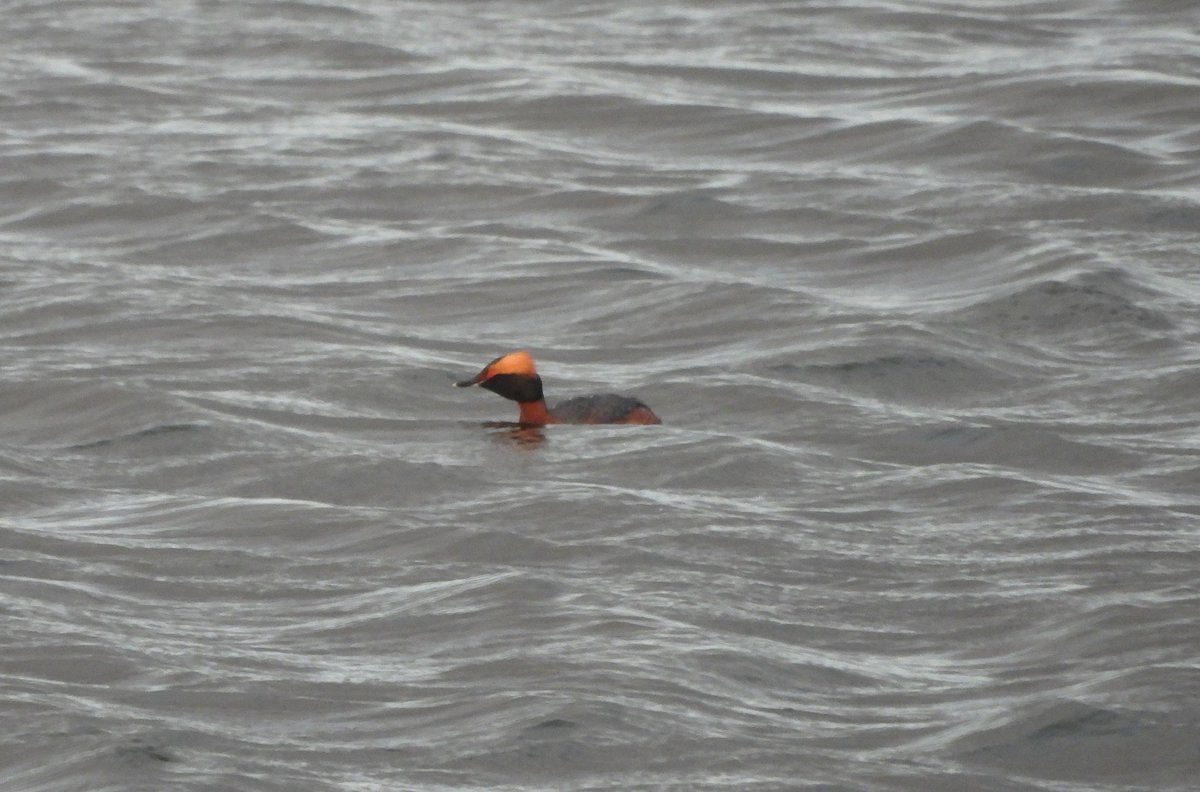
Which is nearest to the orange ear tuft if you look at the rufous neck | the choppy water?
the rufous neck

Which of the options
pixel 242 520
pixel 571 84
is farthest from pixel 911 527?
pixel 571 84

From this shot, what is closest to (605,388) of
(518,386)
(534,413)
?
(534,413)

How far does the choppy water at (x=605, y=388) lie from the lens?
668cm

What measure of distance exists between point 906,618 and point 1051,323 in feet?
14.0

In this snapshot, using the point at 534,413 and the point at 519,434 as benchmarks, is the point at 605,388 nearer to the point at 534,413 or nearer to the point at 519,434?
the point at 534,413

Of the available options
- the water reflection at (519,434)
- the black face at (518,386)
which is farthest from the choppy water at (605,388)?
the black face at (518,386)

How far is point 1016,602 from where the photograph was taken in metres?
7.75

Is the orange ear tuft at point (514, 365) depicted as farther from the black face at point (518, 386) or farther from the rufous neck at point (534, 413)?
the rufous neck at point (534, 413)

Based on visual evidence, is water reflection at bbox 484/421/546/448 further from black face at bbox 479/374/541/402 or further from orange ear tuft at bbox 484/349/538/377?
orange ear tuft at bbox 484/349/538/377

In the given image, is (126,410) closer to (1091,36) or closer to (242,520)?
(242,520)

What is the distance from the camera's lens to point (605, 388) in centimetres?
1083

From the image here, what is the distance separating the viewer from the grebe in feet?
32.4

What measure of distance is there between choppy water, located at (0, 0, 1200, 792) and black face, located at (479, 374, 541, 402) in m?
0.18

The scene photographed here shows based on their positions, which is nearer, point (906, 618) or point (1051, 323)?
point (906, 618)
